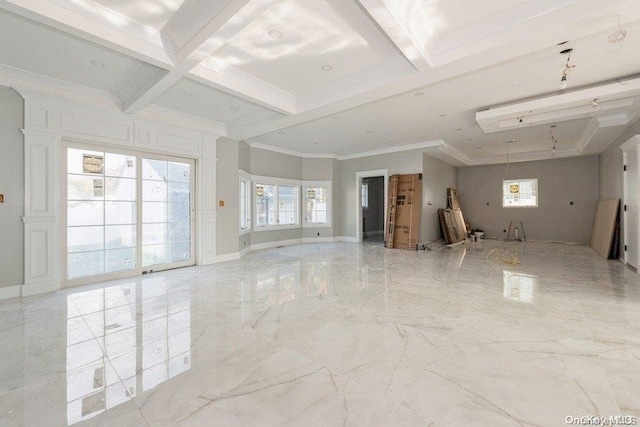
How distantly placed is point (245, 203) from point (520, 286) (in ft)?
19.6

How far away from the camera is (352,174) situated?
9.28m

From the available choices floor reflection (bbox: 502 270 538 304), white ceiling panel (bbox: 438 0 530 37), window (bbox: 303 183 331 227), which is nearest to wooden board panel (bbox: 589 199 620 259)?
floor reflection (bbox: 502 270 538 304)

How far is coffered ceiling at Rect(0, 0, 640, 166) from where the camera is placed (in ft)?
8.70

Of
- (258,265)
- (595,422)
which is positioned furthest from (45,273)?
(595,422)

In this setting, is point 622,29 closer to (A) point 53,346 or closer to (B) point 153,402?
(B) point 153,402

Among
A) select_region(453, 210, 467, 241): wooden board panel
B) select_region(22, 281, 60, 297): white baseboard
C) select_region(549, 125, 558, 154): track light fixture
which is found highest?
select_region(549, 125, 558, 154): track light fixture

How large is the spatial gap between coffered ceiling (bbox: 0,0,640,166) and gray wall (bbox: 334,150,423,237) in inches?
97.2

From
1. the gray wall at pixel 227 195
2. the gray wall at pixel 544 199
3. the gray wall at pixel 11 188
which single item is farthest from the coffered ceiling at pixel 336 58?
the gray wall at pixel 544 199

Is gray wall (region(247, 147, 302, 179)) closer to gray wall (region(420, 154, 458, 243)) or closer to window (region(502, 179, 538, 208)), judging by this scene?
gray wall (region(420, 154, 458, 243))

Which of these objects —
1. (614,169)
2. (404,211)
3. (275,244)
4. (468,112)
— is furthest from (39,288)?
(614,169)

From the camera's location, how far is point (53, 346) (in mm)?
2459

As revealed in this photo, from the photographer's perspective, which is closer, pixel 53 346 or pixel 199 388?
pixel 199 388

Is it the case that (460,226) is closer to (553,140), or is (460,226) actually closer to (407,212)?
(407,212)

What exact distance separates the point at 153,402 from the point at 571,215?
1184 centimetres
